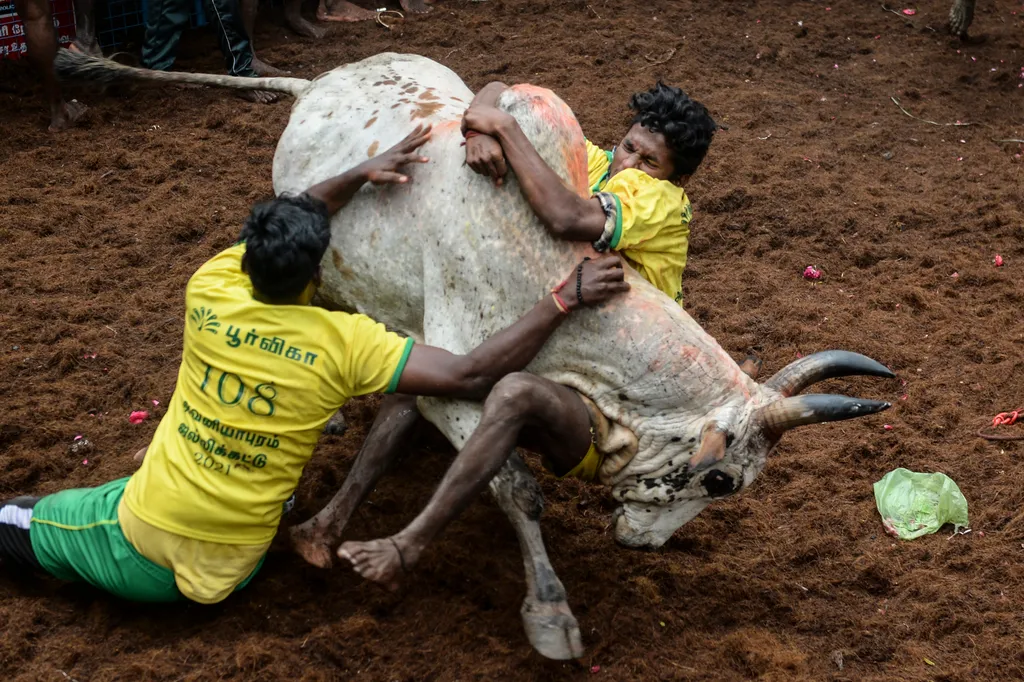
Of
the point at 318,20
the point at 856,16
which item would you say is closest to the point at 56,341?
the point at 318,20

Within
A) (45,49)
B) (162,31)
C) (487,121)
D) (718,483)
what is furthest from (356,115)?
(162,31)

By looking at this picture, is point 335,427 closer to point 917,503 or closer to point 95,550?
point 95,550

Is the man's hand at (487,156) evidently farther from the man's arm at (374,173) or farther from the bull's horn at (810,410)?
the bull's horn at (810,410)

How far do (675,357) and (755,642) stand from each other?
101 cm

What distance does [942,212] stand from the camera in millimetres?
6602

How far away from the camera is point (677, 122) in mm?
3746

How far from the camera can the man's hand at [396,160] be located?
3805 mm

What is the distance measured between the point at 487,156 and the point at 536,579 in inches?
52.5

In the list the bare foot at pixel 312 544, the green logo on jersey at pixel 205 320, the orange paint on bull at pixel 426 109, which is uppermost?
the orange paint on bull at pixel 426 109

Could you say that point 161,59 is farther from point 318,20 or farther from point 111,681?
point 111,681

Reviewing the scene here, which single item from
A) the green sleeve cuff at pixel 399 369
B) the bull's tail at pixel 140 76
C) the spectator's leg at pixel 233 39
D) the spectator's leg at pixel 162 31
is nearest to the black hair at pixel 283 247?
the green sleeve cuff at pixel 399 369

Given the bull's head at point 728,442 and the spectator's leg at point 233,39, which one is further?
the spectator's leg at point 233,39

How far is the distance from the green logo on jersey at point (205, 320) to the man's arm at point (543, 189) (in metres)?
1.02

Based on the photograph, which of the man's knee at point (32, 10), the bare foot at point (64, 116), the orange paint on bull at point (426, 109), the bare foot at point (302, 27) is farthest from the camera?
Answer: the bare foot at point (302, 27)
